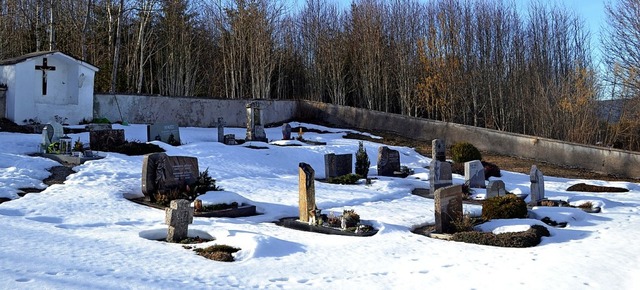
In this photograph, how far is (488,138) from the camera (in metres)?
28.6

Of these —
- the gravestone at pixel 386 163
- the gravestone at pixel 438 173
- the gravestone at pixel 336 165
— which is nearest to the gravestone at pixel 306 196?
the gravestone at pixel 438 173

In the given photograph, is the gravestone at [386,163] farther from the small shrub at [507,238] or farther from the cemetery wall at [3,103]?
the cemetery wall at [3,103]

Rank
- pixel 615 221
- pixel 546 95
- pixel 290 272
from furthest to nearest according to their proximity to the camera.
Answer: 1. pixel 546 95
2. pixel 615 221
3. pixel 290 272

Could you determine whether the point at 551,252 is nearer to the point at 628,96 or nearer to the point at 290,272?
the point at 290,272

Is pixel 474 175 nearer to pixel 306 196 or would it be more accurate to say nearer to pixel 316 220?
pixel 306 196

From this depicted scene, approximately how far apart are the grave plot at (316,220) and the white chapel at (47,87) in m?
16.2

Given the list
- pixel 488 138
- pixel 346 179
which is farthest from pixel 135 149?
pixel 488 138

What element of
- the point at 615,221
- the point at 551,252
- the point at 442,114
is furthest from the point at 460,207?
the point at 442,114

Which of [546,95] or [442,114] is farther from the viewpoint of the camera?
[442,114]

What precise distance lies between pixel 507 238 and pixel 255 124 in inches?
650

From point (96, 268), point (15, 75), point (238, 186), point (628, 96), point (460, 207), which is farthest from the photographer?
point (628, 96)

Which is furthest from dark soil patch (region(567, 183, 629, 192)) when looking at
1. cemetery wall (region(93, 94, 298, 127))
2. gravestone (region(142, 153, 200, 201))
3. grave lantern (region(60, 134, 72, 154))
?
grave lantern (region(60, 134, 72, 154))

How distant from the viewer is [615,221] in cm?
1266

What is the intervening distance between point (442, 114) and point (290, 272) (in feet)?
88.6
